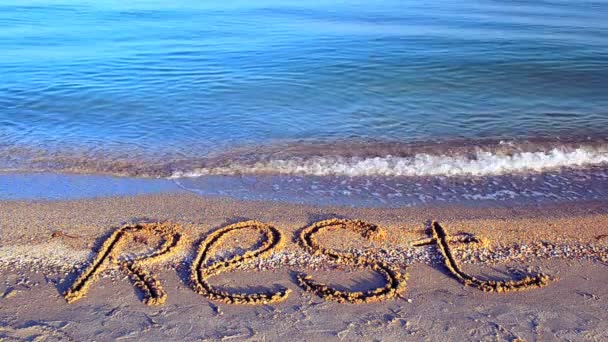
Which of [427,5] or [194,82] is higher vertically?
[427,5]

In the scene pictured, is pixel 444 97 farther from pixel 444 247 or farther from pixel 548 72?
pixel 444 247

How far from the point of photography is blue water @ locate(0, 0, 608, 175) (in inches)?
371

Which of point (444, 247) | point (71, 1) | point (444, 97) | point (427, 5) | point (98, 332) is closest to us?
point (98, 332)

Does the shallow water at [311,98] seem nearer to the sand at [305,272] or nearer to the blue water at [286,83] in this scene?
the blue water at [286,83]

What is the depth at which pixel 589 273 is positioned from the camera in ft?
16.6

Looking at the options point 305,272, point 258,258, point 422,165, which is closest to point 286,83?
point 422,165

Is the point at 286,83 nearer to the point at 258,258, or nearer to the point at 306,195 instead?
the point at 306,195

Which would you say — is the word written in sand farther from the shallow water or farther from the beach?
the shallow water

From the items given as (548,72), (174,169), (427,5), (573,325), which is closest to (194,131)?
(174,169)

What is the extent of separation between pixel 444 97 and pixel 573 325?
332 inches

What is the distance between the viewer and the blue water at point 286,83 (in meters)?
9.41

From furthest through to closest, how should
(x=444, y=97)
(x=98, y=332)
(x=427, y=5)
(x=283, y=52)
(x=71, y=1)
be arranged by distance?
(x=71, y=1)
(x=427, y=5)
(x=283, y=52)
(x=444, y=97)
(x=98, y=332)

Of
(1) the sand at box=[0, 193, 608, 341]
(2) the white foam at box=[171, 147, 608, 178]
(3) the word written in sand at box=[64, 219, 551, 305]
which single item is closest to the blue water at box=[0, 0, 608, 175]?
(2) the white foam at box=[171, 147, 608, 178]

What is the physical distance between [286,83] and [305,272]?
892 centimetres
